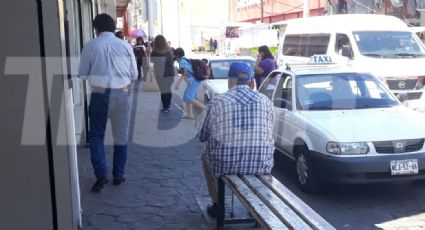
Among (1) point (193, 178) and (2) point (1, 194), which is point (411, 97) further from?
(2) point (1, 194)

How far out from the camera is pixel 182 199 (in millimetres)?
5684

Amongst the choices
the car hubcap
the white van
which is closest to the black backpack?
the white van

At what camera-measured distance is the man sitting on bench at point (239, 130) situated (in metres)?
4.49

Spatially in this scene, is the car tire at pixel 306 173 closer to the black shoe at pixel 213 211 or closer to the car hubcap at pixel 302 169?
the car hubcap at pixel 302 169

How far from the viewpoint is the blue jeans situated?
5.53 metres

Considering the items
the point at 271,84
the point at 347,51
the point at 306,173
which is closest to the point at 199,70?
the point at 271,84

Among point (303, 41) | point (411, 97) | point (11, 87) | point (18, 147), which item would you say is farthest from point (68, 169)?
point (303, 41)

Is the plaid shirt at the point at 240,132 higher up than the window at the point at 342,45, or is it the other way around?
the window at the point at 342,45

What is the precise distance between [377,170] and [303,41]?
10.6m

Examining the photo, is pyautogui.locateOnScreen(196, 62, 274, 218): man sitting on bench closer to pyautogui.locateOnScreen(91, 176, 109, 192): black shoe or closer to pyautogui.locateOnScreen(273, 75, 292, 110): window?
pyautogui.locateOnScreen(91, 176, 109, 192): black shoe

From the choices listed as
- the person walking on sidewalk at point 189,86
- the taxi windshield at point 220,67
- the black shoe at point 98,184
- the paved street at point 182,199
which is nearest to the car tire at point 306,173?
the paved street at point 182,199

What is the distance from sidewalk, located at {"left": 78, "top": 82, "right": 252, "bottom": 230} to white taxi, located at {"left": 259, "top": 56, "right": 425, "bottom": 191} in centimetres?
135

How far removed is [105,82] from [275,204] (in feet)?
8.34

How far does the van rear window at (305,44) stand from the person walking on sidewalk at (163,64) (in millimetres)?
4643
